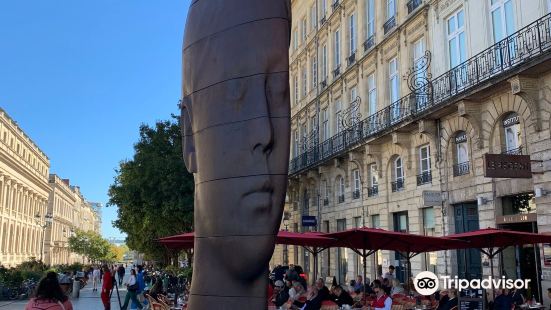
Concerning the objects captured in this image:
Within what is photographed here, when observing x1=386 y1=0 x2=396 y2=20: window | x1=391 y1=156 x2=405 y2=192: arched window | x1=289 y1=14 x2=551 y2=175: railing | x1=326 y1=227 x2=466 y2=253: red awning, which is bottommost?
x1=326 y1=227 x2=466 y2=253: red awning

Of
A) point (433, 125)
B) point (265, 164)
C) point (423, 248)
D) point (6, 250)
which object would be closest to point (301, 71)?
point (433, 125)

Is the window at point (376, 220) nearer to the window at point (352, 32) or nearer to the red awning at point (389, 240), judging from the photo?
the window at point (352, 32)

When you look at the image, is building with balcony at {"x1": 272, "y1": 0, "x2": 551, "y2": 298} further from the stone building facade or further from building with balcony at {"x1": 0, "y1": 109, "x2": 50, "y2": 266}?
building with balcony at {"x1": 0, "y1": 109, "x2": 50, "y2": 266}

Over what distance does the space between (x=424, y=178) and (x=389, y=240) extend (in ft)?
26.0

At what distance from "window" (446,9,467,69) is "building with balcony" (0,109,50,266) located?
52583 millimetres

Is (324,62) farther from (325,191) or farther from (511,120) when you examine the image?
(511,120)

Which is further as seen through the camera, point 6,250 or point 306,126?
point 6,250

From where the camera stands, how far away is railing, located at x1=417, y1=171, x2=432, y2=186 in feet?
72.0

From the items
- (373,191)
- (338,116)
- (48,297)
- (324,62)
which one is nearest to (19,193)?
(324,62)

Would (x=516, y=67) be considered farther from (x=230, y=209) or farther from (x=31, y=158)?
(x=31, y=158)

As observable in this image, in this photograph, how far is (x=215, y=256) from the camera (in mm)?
4949

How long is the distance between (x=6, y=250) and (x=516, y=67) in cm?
6674

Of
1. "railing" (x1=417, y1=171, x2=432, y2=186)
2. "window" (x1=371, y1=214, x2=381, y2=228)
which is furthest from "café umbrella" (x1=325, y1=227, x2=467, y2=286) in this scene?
"window" (x1=371, y1=214, x2=381, y2=228)

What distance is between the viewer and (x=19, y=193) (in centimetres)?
7306
